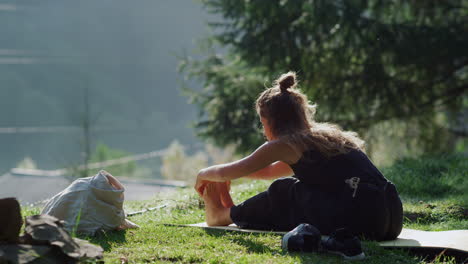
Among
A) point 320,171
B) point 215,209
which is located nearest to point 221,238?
point 215,209

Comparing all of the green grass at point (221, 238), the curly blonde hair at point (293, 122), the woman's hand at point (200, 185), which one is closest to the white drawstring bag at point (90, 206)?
the green grass at point (221, 238)

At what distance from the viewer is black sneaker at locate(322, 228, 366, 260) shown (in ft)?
10.4

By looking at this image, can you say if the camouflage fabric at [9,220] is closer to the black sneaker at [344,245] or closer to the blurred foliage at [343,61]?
the black sneaker at [344,245]

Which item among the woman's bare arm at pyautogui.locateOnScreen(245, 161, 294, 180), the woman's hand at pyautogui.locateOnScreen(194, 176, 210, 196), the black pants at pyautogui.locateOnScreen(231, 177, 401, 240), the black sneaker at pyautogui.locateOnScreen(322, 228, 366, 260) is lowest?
the black sneaker at pyautogui.locateOnScreen(322, 228, 366, 260)

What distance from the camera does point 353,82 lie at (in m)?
11.3

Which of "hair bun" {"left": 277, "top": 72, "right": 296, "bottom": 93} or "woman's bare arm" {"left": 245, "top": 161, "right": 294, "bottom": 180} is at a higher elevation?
"hair bun" {"left": 277, "top": 72, "right": 296, "bottom": 93}

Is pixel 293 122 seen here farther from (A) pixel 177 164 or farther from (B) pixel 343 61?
(A) pixel 177 164

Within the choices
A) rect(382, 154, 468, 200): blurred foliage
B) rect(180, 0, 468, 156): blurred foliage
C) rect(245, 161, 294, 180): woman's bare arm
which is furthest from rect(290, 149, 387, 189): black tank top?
rect(180, 0, 468, 156): blurred foliage

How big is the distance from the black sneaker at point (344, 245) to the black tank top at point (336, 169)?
416 millimetres

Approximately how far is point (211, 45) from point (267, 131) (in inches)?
345

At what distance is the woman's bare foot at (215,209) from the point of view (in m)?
4.24

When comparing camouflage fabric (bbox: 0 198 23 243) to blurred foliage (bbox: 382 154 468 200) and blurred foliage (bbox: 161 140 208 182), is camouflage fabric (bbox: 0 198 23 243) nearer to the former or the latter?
blurred foliage (bbox: 382 154 468 200)

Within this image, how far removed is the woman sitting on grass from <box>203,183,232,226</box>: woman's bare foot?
35cm

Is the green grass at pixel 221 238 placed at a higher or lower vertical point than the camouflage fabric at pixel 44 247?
lower
